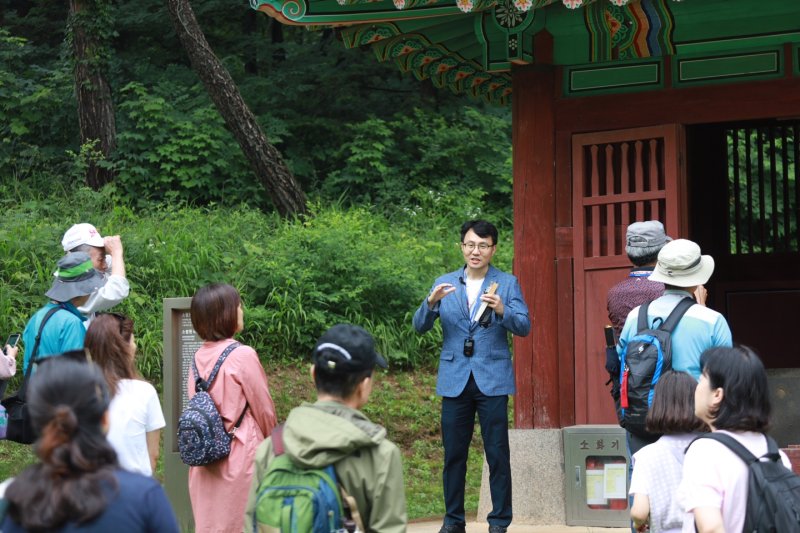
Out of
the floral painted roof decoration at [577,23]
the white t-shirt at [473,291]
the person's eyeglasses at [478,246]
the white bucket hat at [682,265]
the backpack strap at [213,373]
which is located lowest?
the backpack strap at [213,373]

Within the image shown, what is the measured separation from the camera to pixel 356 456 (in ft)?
12.4

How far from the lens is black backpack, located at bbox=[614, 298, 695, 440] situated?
5.70m

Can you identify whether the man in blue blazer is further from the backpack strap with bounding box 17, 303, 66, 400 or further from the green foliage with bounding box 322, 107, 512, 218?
the green foliage with bounding box 322, 107, 512, 218

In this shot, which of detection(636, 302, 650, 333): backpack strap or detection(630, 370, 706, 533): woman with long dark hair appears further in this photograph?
detection(636, 302, 650, 333): backpack strap

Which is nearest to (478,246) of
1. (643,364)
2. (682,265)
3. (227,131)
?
(682,265)

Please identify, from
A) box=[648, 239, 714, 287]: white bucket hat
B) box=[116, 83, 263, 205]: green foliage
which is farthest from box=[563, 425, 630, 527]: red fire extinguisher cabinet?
box=[116, 83, 263, 205]: green foliage

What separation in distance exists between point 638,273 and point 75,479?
160 inches

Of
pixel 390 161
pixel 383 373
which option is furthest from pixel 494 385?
pixel 390 161

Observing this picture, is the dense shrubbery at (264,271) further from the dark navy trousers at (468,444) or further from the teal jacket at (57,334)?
the teal jacket at (57,334)

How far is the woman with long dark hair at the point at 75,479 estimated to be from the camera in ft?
9.84

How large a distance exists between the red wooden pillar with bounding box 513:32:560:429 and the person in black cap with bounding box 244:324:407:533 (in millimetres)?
4649

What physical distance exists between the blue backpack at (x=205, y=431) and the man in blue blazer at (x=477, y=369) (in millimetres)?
1899

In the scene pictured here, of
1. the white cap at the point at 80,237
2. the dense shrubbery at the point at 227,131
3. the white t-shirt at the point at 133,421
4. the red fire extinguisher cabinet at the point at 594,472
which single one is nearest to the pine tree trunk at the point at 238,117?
the dense shrubbery at the point at 227,131

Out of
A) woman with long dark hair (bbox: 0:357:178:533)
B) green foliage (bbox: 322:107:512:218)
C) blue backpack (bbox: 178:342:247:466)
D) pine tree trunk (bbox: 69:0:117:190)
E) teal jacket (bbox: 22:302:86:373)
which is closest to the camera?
woman with long dark hair (bbox: 0:357:178:533)
